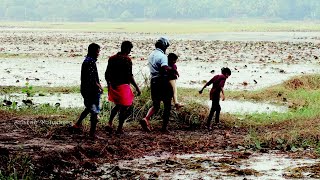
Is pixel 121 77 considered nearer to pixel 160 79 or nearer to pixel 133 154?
pixel 160 79

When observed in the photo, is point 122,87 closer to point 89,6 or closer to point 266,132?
point 266,132

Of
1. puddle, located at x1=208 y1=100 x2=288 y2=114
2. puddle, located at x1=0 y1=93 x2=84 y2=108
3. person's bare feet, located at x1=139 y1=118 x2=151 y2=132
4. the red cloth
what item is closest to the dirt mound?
person's bare feet, located at x1=139 y1=118 x2=151 y2=132

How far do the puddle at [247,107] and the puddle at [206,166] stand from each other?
4609 millimetres

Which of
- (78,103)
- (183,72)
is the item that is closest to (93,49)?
(78,103)

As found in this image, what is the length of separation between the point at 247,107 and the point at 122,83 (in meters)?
5.00

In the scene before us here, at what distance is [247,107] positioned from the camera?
1394 centimetres

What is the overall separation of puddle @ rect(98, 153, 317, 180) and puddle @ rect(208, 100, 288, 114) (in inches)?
181

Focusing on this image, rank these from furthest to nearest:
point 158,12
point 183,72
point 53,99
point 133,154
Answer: point 158,12 → point 183,72 → point 53,99 → point 133,154

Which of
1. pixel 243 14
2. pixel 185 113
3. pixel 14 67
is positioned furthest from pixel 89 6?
pixel 185 113

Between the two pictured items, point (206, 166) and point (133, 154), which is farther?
point (133, 154)

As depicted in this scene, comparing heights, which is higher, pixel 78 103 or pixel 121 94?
pixel 121 94

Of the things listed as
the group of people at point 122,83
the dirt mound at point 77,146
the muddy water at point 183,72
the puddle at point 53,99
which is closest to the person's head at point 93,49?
the group of people at point 122,83

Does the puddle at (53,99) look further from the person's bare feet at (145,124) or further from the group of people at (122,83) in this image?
the group of people at (122,83)

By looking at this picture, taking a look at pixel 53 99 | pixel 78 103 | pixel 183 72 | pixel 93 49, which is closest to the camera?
pixel 93 49
